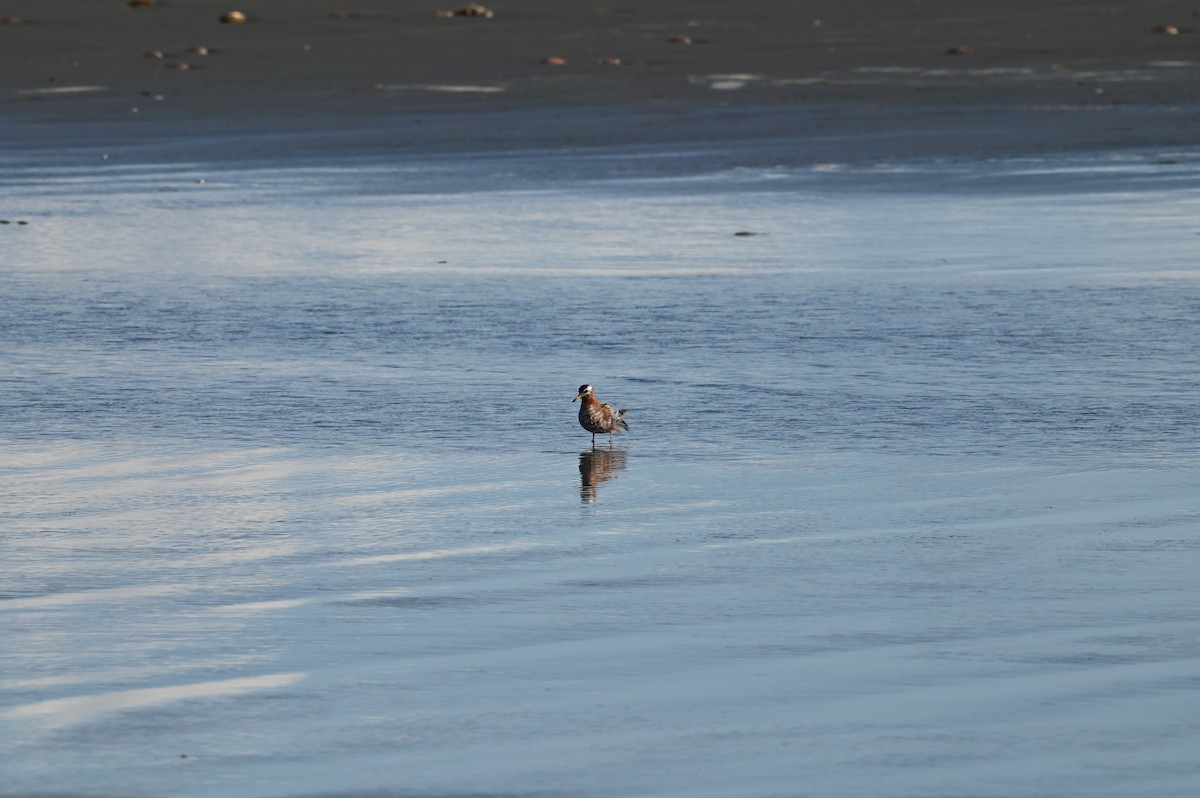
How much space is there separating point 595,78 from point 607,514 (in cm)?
2158

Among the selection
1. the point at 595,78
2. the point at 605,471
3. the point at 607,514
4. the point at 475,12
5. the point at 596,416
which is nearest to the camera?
the point at 607,514

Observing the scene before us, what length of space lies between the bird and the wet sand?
11.8 metres

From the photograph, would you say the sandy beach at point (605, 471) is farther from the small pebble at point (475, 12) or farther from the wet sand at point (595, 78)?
the small pebble at point (475, 12)

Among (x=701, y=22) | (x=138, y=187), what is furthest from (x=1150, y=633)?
(x=701, y=22)

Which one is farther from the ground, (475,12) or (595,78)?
(475,12)

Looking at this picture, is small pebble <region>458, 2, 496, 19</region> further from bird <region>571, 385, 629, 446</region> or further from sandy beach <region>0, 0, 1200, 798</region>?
bird <region>571, 385, 629, 446</region>

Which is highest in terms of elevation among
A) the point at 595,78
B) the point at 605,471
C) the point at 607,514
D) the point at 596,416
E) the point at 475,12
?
the point at 475,12

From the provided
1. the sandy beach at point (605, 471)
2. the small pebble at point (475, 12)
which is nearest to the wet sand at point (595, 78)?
the small pebble at point (475, 12)

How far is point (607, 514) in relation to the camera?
8117 mm

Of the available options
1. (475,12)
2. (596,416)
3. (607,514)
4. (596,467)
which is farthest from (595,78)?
(607,514)

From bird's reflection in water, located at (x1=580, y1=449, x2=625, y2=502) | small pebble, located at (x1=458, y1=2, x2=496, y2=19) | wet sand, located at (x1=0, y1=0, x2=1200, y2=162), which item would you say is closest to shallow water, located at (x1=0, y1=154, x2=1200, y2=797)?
bird's reflection in water, located at (x1=580, y1=449, x2=625, y2=502)

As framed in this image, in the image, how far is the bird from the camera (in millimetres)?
9312

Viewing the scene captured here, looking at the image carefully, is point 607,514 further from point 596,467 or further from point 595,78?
point 595,78

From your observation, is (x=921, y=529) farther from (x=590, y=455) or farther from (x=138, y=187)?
(x=138, y=187)
